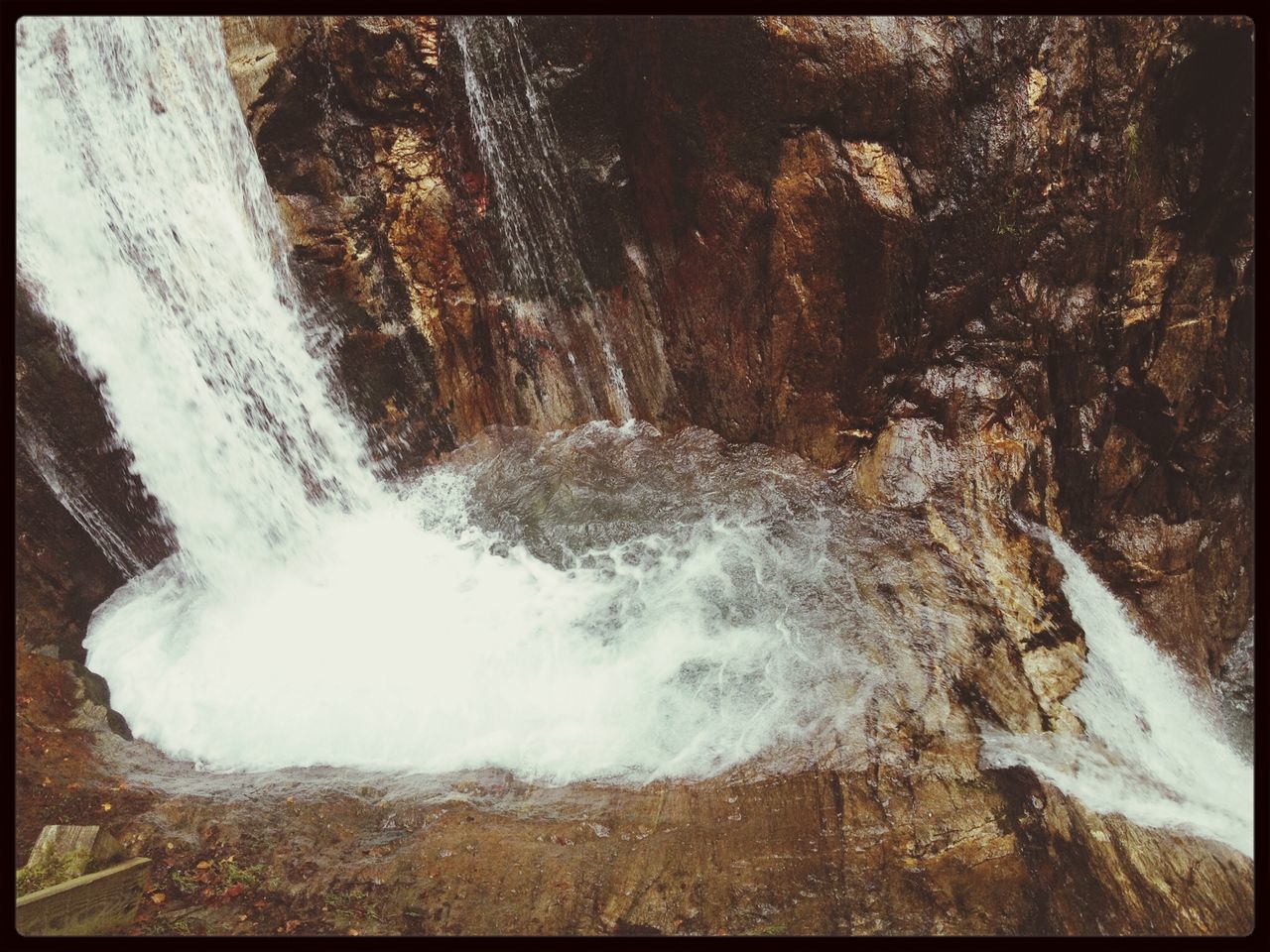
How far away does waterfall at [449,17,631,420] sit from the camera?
5.72m

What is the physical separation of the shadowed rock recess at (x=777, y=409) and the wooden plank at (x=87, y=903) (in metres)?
0.15

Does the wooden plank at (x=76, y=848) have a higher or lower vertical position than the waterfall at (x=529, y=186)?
lower

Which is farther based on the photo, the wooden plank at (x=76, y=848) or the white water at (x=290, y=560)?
the white water at (x=290, y=560)

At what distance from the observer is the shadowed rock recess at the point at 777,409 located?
3848 millimetres

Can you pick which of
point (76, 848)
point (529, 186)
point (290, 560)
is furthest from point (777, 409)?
point (76, 848)

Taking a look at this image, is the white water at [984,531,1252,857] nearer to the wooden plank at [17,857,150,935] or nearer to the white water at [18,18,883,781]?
the white water at [18,18,883,781]

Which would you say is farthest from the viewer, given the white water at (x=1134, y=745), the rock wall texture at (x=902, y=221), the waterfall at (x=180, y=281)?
the waterfall at (x=180, y=281)

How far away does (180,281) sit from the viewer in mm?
6098

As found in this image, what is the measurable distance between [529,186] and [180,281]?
2976 mm

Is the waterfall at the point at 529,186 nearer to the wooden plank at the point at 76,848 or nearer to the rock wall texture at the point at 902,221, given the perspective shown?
the rock wall texture at the point at 902,221

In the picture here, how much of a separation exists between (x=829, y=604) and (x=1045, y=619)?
4.53 ft

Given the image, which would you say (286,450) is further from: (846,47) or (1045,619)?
(1045,619)

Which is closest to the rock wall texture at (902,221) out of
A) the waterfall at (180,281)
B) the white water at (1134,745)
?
the white water at (1134,745)

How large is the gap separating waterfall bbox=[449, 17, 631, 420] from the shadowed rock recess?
0.03m
